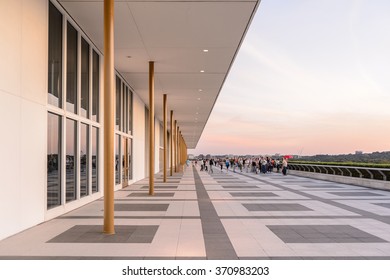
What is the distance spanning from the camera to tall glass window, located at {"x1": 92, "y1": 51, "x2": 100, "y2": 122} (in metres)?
13.7

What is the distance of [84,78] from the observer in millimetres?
12586

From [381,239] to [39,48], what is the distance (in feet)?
26.2

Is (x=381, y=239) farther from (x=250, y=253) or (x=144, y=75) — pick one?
(x=144, y=75)

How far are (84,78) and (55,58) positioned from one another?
256 cm

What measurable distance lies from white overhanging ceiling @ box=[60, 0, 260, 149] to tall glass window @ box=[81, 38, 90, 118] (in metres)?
0.44

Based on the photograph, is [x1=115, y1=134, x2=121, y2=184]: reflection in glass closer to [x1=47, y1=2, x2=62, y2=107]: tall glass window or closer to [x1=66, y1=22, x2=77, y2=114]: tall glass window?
[x1=66, y1=22, x2=77, y2=114]: tall glass window

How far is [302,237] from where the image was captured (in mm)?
7297

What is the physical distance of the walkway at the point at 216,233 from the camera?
20.2 feet

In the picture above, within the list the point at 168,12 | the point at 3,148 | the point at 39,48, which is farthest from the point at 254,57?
the point at 3,148

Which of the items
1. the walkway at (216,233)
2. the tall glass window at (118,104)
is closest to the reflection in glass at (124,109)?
the tall glass window at (118,104)

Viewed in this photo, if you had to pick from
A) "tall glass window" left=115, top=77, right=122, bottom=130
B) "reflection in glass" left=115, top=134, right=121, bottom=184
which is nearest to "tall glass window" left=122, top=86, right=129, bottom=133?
"tall glass window" left=115, top=77, right=122, bottom=130

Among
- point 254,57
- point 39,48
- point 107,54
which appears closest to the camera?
point 107,54

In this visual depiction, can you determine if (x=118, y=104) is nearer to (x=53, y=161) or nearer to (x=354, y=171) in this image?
(x=53, y=161)

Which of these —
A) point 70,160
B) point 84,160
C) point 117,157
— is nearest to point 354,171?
point 117,157
